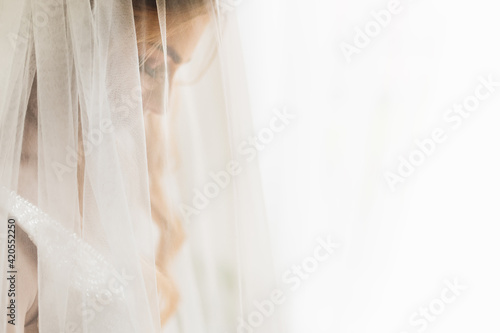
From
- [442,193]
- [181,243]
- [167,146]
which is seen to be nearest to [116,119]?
[167,146]

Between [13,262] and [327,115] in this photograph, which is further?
[327,115]

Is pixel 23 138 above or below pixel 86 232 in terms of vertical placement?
above

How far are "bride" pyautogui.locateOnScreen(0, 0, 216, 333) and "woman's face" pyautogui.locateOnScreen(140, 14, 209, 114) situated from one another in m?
0.03

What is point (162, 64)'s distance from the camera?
677mm

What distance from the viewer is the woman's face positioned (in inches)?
26.6

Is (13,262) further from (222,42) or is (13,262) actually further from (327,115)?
(327,115)

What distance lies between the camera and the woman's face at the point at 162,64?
2.22ft

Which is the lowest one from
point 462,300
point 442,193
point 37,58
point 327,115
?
point 462,300

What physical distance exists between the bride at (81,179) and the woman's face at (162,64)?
1.1 inches

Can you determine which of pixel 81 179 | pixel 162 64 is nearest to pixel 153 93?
pixel 162 64

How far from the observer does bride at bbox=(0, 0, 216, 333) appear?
59cm

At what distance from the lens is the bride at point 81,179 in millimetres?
586

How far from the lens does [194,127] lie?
2.24 feet

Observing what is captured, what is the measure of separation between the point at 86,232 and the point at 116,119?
15 cm
